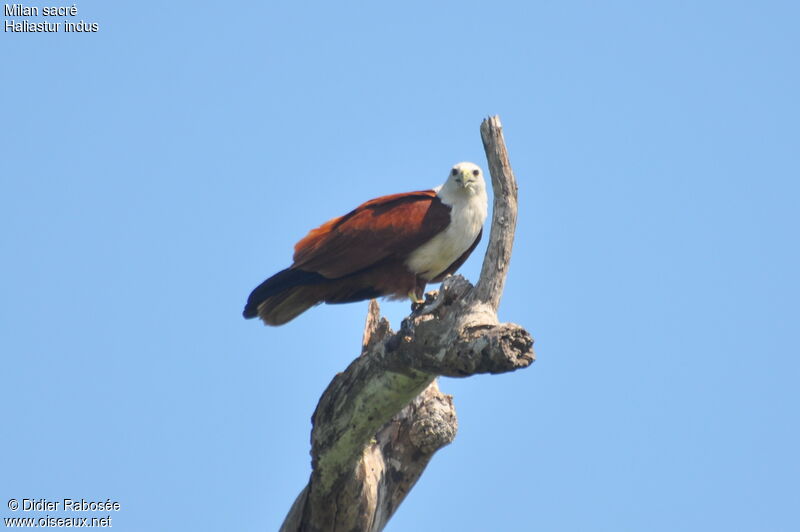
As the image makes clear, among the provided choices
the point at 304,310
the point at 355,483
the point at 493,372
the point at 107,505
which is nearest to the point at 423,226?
the point at 304,310

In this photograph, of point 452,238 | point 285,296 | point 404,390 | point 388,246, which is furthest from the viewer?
point 285,296

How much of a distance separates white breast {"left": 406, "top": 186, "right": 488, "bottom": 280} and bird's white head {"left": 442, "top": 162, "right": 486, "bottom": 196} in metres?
0.02

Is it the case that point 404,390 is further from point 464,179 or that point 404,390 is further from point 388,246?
point 464,179

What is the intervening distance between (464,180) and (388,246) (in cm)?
72

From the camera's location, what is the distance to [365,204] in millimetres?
7348

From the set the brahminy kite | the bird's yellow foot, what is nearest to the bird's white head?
the brahminy kite

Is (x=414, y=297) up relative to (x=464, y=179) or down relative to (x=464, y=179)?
down

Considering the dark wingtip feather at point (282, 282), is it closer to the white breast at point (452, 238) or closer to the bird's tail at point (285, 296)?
the bird's tail at point (285, 296)

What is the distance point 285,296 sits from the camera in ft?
24.4

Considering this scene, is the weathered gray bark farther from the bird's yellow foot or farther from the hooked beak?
the hooked beak

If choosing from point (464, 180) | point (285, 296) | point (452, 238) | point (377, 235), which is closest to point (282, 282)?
point (285, 296)

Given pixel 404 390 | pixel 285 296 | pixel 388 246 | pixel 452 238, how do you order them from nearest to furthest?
pixel 404 390 < pixel 388 246 < pixel 452 238 < pixel 285 296

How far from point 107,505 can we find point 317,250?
291cm

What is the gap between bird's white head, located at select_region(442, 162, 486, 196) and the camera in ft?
23.8
